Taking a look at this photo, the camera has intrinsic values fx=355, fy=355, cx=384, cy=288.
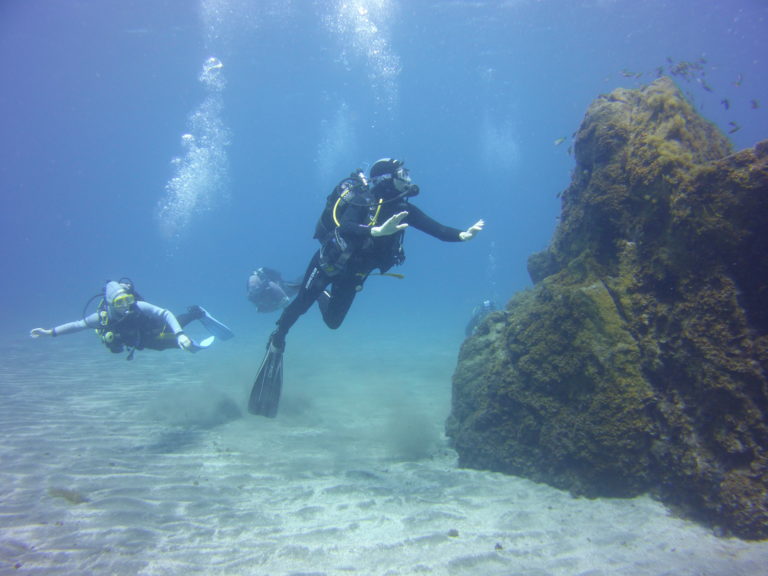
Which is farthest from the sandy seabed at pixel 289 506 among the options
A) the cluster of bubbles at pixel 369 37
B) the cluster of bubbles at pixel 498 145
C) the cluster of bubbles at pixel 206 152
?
the cluster of bubbles at pixel 498 145

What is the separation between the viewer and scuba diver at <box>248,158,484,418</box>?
5.70 metres

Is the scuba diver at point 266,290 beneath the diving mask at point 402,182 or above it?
above

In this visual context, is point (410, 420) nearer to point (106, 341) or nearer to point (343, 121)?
point (106, 341)

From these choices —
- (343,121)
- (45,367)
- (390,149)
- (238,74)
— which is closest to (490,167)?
(390,149)

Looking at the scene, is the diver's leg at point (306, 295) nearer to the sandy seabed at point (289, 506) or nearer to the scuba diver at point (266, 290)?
the sandy seabed at point (289, 506)

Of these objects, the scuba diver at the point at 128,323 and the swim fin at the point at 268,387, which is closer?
the swim fin at the point at 268,387

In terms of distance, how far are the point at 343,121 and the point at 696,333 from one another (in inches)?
3399

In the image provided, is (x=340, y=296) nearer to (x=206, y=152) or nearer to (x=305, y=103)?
(x=305, y=103)

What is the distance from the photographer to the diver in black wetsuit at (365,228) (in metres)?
5.72

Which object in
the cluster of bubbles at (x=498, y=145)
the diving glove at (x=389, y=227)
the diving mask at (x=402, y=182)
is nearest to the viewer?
the diving glove at (x=389, y=227)

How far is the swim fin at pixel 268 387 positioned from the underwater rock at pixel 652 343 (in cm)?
375

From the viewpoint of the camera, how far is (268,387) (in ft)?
23.8

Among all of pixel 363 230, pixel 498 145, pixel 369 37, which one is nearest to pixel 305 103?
pixel 369 37

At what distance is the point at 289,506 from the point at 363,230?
3.98 metres
